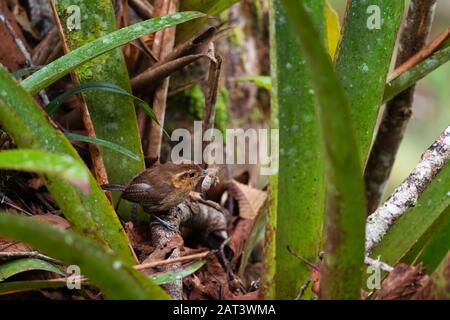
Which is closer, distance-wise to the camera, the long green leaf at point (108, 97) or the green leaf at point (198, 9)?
the long green leaf at point (108, 97)

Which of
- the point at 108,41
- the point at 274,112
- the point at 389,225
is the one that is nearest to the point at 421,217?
the point at 389,225

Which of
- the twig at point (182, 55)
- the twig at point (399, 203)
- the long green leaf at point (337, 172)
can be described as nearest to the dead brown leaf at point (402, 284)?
the long green leaf at point (337, 172)

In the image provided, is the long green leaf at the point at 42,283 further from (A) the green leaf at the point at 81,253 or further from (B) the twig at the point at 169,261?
(A) the green leaf at the point at 81,253

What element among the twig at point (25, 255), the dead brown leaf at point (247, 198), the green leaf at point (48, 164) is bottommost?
the twig at point (25, 255)

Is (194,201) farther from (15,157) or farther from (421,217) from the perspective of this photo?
(15,157)

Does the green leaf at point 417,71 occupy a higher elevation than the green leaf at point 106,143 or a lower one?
higher

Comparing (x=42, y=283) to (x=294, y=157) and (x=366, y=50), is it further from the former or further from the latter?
(x=366, y=50)

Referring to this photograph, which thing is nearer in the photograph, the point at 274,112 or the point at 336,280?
the point at 336,280
